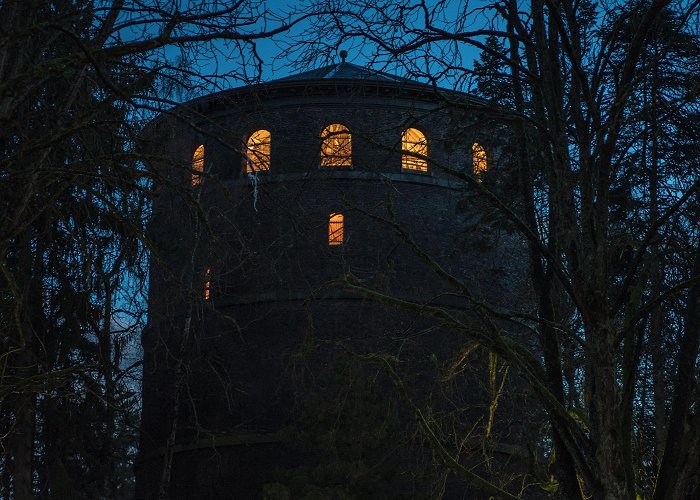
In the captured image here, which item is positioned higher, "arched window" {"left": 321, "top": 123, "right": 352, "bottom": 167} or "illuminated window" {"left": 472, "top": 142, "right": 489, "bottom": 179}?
"illuminated window" {"left": 472, "top": 142, "right": 489, "bottom": 179}

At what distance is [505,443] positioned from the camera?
2206cm

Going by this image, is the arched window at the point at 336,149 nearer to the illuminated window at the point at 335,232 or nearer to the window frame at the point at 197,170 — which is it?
the illuminated window at the point at 335,232

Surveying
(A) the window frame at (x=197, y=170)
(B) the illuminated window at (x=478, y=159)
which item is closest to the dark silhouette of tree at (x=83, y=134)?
(A) the window frame at (x=197, y=170)

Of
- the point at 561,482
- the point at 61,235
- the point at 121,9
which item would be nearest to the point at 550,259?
the point at 561,482

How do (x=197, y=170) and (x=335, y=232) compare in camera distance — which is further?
(x=335, y=232)

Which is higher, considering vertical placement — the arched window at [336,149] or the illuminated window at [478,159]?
the illuminated window at [478,159]

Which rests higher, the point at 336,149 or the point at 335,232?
the point at 336,149

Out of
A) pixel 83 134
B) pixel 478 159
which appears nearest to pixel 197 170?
pixel 83 134

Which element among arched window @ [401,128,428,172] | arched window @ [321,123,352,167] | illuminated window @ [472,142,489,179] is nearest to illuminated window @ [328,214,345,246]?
arched window @ [321,123,352,167]

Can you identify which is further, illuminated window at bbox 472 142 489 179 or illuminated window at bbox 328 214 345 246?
illuminated window at bbox 472 142 489 179

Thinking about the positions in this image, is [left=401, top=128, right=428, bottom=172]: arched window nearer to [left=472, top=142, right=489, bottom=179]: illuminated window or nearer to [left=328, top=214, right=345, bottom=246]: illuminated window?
[left=472, top=142, right=489, bottom=179]: illuminated window

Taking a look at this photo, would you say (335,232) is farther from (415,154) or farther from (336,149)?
(415,154)

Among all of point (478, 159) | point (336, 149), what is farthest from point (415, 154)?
point (478, 159)

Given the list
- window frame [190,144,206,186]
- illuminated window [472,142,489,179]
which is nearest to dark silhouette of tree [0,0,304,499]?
window frame [190,144,206,186]
